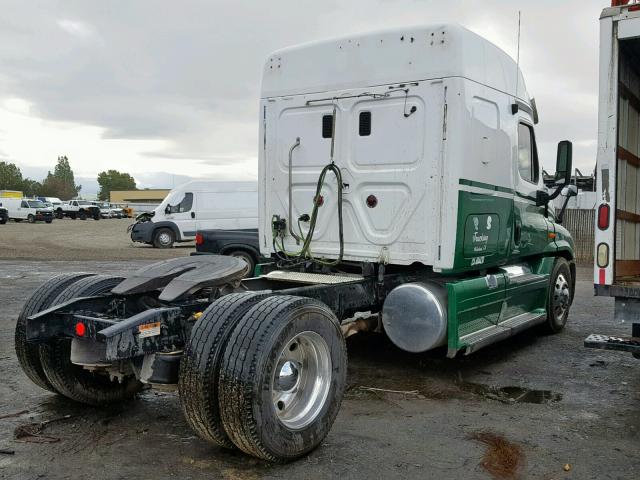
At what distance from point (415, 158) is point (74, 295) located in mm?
3194

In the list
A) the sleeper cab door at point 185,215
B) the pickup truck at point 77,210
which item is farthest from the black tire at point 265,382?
the pickup truck at point 77,210

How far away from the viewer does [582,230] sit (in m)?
18.4

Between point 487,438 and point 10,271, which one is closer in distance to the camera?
point 487,438

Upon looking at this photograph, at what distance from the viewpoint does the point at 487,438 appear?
4500 mm

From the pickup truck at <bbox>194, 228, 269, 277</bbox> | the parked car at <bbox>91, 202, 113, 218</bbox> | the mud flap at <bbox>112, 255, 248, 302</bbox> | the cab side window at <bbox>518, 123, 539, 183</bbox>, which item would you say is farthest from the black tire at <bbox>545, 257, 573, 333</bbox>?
the parked car at <bbox>91, 202, 113, 218</bbox>

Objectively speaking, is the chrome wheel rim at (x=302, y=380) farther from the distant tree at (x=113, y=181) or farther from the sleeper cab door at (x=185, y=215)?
the distant tree at (x=113, y=181)

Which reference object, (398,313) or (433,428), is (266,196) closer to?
(398,313)

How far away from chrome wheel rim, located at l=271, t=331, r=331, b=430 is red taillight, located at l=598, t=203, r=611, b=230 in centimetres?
245

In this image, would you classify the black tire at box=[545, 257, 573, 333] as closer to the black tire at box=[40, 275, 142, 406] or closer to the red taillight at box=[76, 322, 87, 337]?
the black tire at box=[40, 275, 142, 406]

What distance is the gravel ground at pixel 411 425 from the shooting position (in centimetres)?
394

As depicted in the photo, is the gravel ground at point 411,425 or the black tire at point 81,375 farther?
the black tire at point 81,375

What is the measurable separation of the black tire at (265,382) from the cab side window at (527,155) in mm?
3953

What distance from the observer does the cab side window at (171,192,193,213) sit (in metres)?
22.0

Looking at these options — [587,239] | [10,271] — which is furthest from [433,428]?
[587,239]
